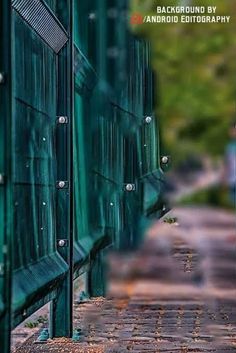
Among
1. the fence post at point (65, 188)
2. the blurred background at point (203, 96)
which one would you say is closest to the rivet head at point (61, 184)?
the fence post at point (65, 188)

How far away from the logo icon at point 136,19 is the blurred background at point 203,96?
0.05ft

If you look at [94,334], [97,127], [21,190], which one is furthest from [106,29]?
[94,334]

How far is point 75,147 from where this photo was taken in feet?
19.5

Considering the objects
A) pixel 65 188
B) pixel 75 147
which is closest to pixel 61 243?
pixel 65 188

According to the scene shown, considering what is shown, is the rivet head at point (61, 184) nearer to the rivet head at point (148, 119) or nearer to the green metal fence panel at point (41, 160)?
the green metal fence panel at point (41, 160)

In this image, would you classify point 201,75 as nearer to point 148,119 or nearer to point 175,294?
point 148,119

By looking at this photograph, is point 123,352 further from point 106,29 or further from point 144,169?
point 106,29

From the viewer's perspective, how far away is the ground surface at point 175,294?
5477mm

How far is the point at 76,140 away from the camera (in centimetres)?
593

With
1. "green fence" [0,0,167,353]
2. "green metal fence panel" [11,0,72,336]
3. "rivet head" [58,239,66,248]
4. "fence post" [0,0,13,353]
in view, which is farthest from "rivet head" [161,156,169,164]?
"fence post" [0,0,13,353]

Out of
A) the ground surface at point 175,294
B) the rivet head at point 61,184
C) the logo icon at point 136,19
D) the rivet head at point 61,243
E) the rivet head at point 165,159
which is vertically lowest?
the ground surface at point 175,294

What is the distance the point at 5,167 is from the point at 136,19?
3.25 feet

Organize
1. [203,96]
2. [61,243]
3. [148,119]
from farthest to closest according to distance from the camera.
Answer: [61,243] < [148,119] < [203,96]

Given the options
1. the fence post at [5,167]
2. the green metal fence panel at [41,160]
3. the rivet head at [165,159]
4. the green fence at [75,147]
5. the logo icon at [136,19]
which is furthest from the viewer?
the rivet head at [165,159]
